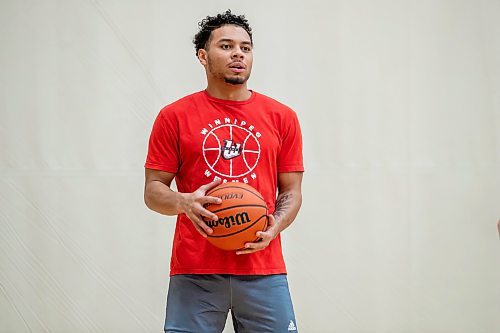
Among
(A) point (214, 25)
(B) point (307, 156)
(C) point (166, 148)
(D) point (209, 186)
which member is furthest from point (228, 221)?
(B) point (307, 156)

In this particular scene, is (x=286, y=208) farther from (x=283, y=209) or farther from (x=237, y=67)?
(x=237, y=67)

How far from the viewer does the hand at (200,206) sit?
2355 mm

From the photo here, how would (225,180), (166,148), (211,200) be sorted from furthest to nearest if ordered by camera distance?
(166,148), (225,180), (211,200)

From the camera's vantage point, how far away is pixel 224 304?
2564 mm

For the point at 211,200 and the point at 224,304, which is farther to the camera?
the point at 224,304

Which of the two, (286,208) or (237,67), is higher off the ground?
(237,67)

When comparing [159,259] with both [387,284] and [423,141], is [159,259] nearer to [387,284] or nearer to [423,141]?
[387,284]

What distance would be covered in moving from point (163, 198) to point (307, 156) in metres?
2.09

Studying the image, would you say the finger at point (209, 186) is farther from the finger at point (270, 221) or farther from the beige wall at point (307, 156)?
the beige wall at point (307, 156)

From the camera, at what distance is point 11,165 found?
434cm

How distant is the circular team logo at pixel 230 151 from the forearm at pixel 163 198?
200 mm

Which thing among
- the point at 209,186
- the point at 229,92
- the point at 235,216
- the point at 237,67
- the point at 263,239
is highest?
the point at 237,67

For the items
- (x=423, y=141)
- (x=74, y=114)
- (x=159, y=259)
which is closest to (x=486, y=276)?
(x=423, y=141)

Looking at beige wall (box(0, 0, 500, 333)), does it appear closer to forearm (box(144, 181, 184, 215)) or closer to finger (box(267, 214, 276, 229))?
forearm (box(144, 181, 184, 215))
